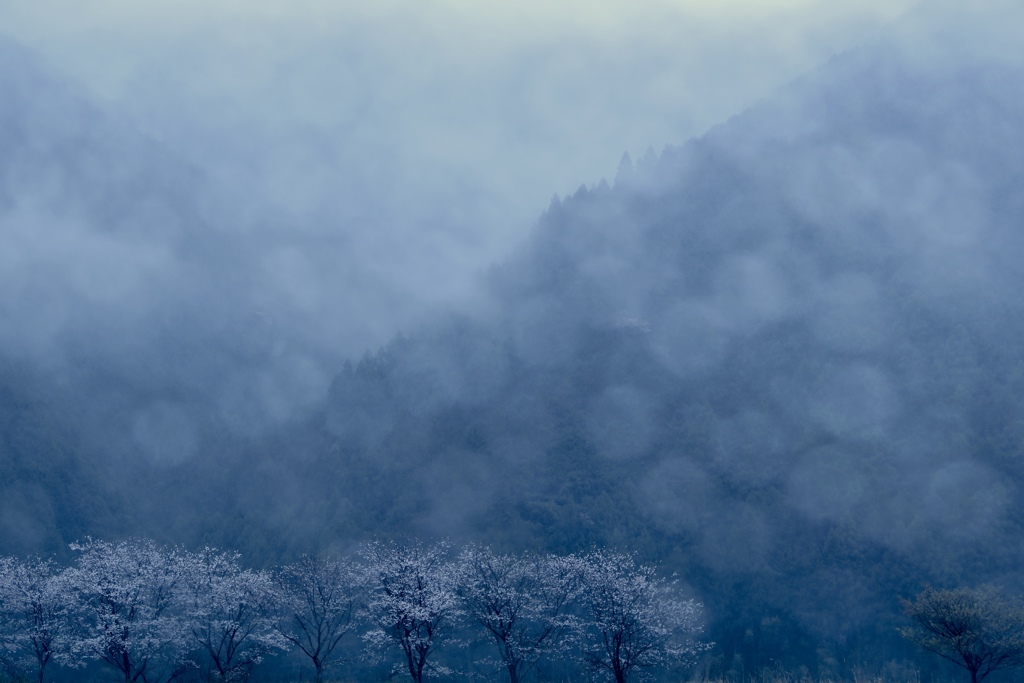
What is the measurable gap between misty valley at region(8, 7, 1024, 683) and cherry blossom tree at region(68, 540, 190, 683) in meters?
0.41

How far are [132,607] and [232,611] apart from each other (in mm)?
8935

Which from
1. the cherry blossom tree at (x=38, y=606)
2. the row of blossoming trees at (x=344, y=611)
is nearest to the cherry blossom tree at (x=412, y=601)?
the row of blossoming trees at (x=344, y=611)

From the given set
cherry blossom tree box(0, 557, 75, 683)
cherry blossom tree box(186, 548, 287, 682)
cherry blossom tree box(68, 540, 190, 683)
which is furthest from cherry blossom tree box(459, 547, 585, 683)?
cherry blossom tree box(0, 557, 75, 683)

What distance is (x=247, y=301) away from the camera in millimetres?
149875

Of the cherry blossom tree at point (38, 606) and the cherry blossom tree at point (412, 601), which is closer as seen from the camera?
the cherry blossom tree at point (412, 601)

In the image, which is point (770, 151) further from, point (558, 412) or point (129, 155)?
point (129, 155)

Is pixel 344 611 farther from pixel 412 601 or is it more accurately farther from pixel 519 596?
pixel 519 596

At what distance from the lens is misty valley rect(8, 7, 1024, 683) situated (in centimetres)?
6888

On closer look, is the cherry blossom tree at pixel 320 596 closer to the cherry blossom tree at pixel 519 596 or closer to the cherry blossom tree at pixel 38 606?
the cherry blossom tree at pixel 519 596

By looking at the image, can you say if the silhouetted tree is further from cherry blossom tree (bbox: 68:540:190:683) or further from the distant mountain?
cherry blossom tree (bbox: 68:540:190:683)

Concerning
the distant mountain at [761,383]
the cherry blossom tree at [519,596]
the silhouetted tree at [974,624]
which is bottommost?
the silhouetted tree at [974,624]

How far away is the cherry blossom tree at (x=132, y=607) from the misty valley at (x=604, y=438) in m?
0.41

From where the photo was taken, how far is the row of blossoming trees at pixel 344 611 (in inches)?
2452

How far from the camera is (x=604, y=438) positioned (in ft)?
323
